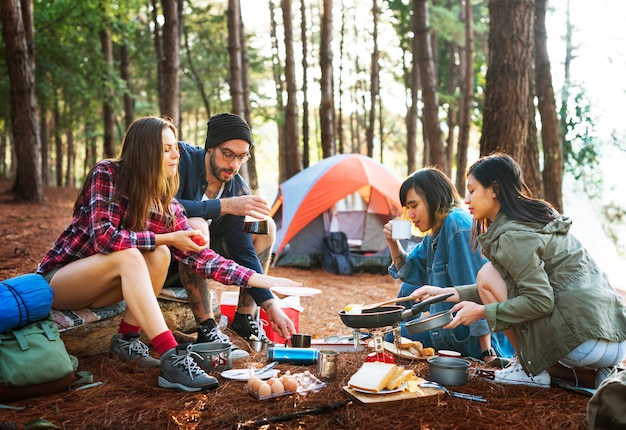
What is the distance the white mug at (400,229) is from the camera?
157 inches

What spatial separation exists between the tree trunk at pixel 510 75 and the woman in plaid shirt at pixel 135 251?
10.6ft

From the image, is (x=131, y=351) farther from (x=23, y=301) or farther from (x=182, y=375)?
(x=23, y=301)

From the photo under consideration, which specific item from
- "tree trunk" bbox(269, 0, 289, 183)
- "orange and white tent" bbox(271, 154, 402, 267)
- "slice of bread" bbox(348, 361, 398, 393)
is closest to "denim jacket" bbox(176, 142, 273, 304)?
"slice of bread" bbox(348, 361, 398, 393)

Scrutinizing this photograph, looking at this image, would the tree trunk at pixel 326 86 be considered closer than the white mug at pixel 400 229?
No

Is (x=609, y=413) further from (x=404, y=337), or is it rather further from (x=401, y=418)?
(x=404, y=337)

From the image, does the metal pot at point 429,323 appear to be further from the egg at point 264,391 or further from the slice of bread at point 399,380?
the egg at point 264,391

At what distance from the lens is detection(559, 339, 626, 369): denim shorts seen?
2633 mm

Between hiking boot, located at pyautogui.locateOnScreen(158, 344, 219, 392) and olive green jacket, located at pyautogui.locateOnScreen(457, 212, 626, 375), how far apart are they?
1.37m

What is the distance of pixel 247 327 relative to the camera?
4.06 meters

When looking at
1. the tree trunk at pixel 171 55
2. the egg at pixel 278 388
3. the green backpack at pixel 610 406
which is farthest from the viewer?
the tree trunk at pixel 171 55

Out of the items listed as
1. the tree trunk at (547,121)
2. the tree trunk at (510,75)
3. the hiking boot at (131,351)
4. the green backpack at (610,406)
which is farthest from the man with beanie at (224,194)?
the tree trunk at (547,121)

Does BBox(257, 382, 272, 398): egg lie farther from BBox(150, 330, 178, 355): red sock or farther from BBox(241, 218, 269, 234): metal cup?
BBox(241, 218, 269, 234): metal cup

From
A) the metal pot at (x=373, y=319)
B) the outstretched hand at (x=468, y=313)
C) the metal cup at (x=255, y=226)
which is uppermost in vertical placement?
the metal cup at (x=255, y=226)

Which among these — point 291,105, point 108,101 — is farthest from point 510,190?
point 108,101
